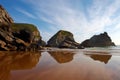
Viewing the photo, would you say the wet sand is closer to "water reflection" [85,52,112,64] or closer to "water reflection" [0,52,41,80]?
"water reflection" [0,52,41,80]

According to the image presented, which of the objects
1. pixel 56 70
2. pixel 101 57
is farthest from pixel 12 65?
pixel 101 57

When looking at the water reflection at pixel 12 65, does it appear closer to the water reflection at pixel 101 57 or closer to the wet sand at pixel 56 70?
the wet sand at pixel 56 70

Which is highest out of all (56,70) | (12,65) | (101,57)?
(101,57)

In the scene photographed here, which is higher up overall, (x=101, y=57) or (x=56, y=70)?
(x=101, y=57)

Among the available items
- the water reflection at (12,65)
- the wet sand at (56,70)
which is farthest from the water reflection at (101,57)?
the water reflection at (12,65)

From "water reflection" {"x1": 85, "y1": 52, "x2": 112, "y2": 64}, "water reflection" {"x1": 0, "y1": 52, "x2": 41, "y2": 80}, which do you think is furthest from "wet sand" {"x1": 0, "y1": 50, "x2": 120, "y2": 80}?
"water reflection" {"x1": 85, "y1": 52, "x2": 112, "y2": 64}

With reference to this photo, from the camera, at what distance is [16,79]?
22.8 ft

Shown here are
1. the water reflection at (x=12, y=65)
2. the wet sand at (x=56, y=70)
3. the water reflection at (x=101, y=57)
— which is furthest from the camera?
the water reflection at (x=101, y=57)

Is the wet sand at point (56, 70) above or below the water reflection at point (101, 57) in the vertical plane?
below

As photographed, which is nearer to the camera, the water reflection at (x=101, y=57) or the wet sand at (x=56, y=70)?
the wet sand at (x=56, y=70)

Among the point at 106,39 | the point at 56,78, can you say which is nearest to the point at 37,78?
the point at 56,78

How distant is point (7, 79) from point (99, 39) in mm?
157851

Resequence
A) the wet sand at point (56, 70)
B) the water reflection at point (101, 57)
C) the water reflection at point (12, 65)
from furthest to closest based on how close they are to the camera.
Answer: the water reflection at point (101, 57), the water reflection at point (12, 65), the wet sand at point (56, 70)

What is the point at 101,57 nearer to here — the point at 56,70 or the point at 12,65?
the point at 56,70
